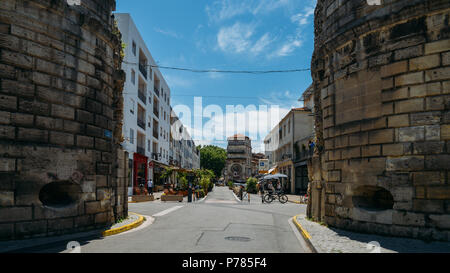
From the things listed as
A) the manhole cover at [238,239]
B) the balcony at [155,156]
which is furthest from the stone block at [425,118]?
the balcony at [155,156]

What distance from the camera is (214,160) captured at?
317ft

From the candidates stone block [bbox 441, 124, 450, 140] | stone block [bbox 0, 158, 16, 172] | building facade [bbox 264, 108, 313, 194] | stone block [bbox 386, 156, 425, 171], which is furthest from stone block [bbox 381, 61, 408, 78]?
building facade [bbox 264, 108, 313, 194]

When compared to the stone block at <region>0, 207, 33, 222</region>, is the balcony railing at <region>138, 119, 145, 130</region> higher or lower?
higher

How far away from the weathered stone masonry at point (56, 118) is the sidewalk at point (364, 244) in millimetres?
5876

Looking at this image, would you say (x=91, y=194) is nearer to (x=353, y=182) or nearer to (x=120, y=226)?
(x=120, y=226)

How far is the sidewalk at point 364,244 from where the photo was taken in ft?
21.2

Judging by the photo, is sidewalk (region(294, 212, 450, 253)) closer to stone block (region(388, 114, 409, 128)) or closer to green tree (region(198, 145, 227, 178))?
stone block (region(388, 114, 409, 128))

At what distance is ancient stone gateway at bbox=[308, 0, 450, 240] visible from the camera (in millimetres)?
7496

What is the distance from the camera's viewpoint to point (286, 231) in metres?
9.78

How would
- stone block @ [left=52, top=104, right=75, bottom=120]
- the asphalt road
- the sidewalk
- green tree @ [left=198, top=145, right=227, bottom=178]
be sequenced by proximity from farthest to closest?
green tree @ [left=198, top=145, right=227, bottom=178] → stone block @ [left=52, top=104, right=75, bottom=120] → the asphalt road → the sidewalk

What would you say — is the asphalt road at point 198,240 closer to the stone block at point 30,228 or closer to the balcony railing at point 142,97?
the stone block at point 30,228

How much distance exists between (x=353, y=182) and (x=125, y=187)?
24.0 feet

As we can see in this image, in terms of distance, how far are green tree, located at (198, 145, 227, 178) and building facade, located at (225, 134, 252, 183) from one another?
2.04 meters

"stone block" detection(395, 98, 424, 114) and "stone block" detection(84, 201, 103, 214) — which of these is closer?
"stone block" detection(395, 98, 424, 114)
